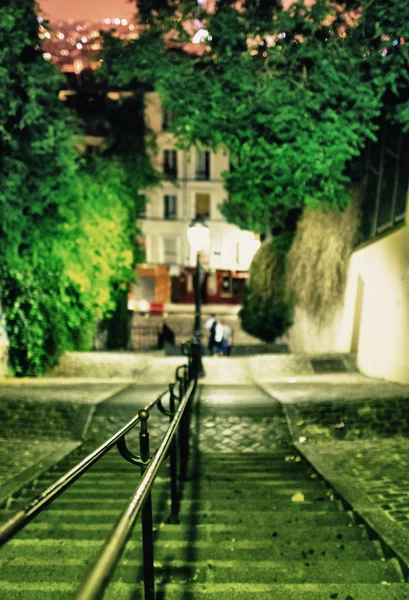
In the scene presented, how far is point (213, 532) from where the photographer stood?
3.30 m

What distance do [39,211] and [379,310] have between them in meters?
7.84

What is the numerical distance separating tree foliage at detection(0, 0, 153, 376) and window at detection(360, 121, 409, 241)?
7.25 metres

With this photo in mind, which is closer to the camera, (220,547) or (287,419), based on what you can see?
(220,547)

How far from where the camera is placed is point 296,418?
629cm

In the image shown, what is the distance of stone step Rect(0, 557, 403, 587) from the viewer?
8.68 ft

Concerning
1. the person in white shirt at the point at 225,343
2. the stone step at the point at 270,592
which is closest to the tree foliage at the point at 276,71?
the stone step at the point at 270,592

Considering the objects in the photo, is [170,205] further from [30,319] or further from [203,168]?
[30,319]

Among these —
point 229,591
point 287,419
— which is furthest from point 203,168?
point 229,591

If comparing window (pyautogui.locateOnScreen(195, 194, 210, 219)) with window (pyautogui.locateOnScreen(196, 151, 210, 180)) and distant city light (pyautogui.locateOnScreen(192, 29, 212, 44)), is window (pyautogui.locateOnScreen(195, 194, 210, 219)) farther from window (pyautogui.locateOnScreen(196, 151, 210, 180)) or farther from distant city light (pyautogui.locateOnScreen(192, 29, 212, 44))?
distant city light (pyautogui.locateOnScreen(192, 29, 212, 44))

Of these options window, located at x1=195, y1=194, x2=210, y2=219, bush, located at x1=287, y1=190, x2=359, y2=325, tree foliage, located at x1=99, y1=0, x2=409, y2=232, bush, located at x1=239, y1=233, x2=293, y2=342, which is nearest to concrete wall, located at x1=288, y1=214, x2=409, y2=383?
bush, located at x1=287, y1=190, x2=359, y2=325

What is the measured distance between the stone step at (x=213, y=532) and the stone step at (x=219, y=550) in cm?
8

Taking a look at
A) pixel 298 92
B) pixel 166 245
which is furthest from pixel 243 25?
pixel 166 245

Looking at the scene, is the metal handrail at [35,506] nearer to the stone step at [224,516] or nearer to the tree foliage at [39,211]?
the stone step at [224,516]

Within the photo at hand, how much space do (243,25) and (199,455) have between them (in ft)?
24.1
